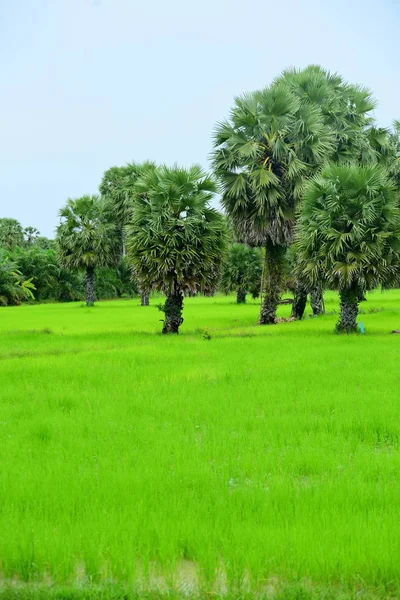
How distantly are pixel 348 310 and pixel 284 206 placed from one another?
661 centimetres

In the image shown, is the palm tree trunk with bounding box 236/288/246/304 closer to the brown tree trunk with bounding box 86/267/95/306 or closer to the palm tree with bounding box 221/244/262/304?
the palm tree with bounding box 221/244/262/304

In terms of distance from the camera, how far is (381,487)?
5492 mm

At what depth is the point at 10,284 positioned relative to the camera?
167 ft

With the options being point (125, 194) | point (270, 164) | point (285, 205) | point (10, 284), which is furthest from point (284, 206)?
point (10, 284)

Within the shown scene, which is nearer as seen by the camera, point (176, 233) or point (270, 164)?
point (176, 233)

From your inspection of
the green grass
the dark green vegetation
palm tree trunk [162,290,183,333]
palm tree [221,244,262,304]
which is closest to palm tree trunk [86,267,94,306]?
palm tree [221,244,262,304]

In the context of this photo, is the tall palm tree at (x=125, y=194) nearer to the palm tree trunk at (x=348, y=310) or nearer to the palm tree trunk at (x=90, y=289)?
the palm tree trunk at (x=90, y=289)

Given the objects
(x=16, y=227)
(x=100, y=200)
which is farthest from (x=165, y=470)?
(x=16, y=227)

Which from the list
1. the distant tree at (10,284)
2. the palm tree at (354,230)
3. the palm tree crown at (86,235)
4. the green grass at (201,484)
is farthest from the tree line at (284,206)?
the distant tree at (10,284)

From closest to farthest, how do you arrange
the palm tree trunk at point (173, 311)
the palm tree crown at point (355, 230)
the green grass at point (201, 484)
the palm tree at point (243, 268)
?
the green grass at point (201, 484) → the palm tree crown at point (355, 230) → the palm tree trunk at point (173, 311) → the palm tree at point (243, 268)

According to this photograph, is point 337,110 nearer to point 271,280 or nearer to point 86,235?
point 271,280

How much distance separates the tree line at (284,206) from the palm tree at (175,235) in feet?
0.13

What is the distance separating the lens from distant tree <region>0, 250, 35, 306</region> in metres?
48.3

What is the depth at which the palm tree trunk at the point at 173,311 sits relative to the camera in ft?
72.6
